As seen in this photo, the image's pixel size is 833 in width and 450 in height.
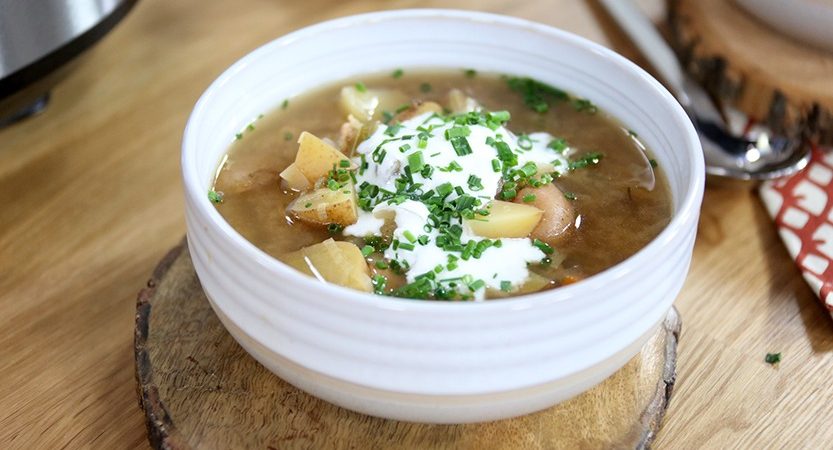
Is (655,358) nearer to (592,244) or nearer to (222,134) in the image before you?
(592,244)

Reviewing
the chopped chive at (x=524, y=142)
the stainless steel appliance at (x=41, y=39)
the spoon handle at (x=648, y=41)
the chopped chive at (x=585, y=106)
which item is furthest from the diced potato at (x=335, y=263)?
the spoon handle at (x=648, y=41)

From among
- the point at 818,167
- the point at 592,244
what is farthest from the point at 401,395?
the point at 818,167

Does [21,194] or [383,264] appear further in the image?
[21,194]

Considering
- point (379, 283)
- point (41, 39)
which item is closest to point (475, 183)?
point (379, 283)

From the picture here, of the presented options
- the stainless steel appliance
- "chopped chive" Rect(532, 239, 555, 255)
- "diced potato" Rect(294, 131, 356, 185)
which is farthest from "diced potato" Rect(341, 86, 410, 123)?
the stainless steel appliance

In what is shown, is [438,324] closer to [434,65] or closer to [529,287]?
[529,287]

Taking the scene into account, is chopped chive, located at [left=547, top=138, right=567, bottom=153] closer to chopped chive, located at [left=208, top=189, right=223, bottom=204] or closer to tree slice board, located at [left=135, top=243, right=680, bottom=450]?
tree slice board, located at [left=135, top=243, right=680, bottom=450]
